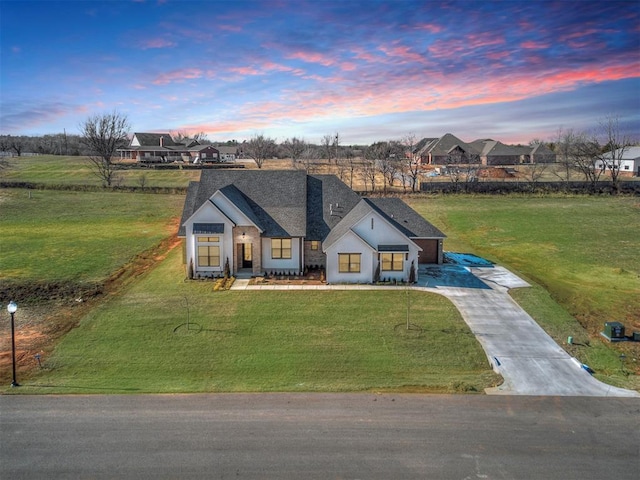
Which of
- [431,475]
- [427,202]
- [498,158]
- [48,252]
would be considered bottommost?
[431,475]

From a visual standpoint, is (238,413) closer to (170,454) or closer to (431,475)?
(170,454)

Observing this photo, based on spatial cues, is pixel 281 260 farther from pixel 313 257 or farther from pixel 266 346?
pixel 266 346

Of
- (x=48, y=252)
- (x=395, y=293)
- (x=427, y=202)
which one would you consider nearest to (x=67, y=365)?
(x=395, y=293)

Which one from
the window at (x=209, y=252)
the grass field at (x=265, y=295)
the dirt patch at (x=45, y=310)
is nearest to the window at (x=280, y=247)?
the window at (x=209, y=252)

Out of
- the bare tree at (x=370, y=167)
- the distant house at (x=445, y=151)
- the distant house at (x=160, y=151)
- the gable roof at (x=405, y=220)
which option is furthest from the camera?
the distant house at (x=160, y=151)

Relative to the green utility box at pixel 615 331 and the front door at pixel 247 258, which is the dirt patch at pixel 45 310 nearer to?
the front door at pixel 247 258

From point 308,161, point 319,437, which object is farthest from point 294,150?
point 319,437

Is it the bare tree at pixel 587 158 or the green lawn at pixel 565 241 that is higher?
the bare tree at pixel 587 158
